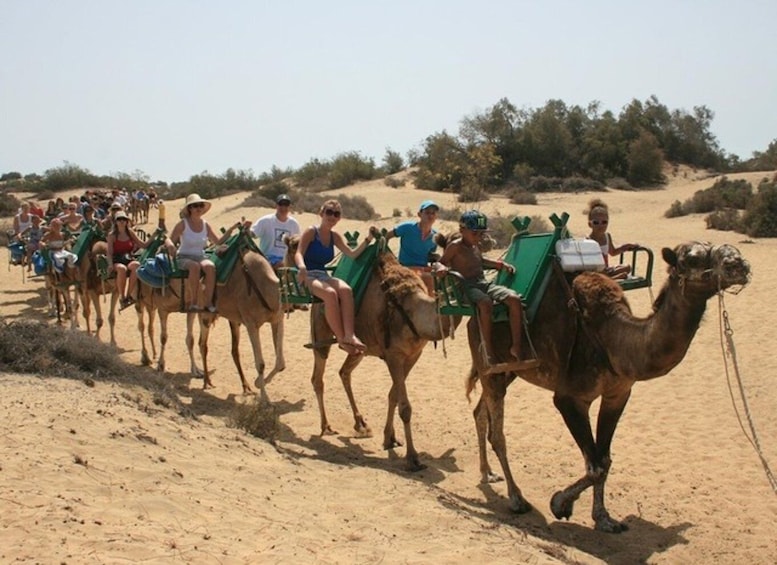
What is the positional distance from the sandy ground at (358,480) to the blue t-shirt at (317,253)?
1977 millimetres

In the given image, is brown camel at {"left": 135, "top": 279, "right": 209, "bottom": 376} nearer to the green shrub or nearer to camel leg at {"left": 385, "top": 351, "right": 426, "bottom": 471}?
camel leg at {"left": 385, "top": 351, "right": 426, "bottom": 471}

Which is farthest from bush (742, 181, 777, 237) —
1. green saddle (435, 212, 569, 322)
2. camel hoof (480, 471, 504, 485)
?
green saddle (435, 212, 569, 322)

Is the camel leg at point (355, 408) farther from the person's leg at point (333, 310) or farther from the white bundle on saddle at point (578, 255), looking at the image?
the white bundle on saddle at point (578, 255)

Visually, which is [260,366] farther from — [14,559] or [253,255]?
[14,559]

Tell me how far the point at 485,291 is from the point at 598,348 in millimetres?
1130

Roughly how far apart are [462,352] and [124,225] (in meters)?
5.99

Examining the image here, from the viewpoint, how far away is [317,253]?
31.6 ft

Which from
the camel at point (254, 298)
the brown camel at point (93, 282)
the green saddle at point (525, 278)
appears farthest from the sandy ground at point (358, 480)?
the brown camel at point (93, 282)

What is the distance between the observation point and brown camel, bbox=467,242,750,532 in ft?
21.2

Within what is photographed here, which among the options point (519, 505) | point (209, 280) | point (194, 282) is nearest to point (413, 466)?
point (519, 505)

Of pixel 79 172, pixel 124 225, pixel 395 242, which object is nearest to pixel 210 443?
pixel 124 225

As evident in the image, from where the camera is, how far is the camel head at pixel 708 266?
239 inches

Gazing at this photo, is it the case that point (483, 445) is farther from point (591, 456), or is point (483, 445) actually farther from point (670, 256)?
point (670, 256)

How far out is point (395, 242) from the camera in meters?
26.0
